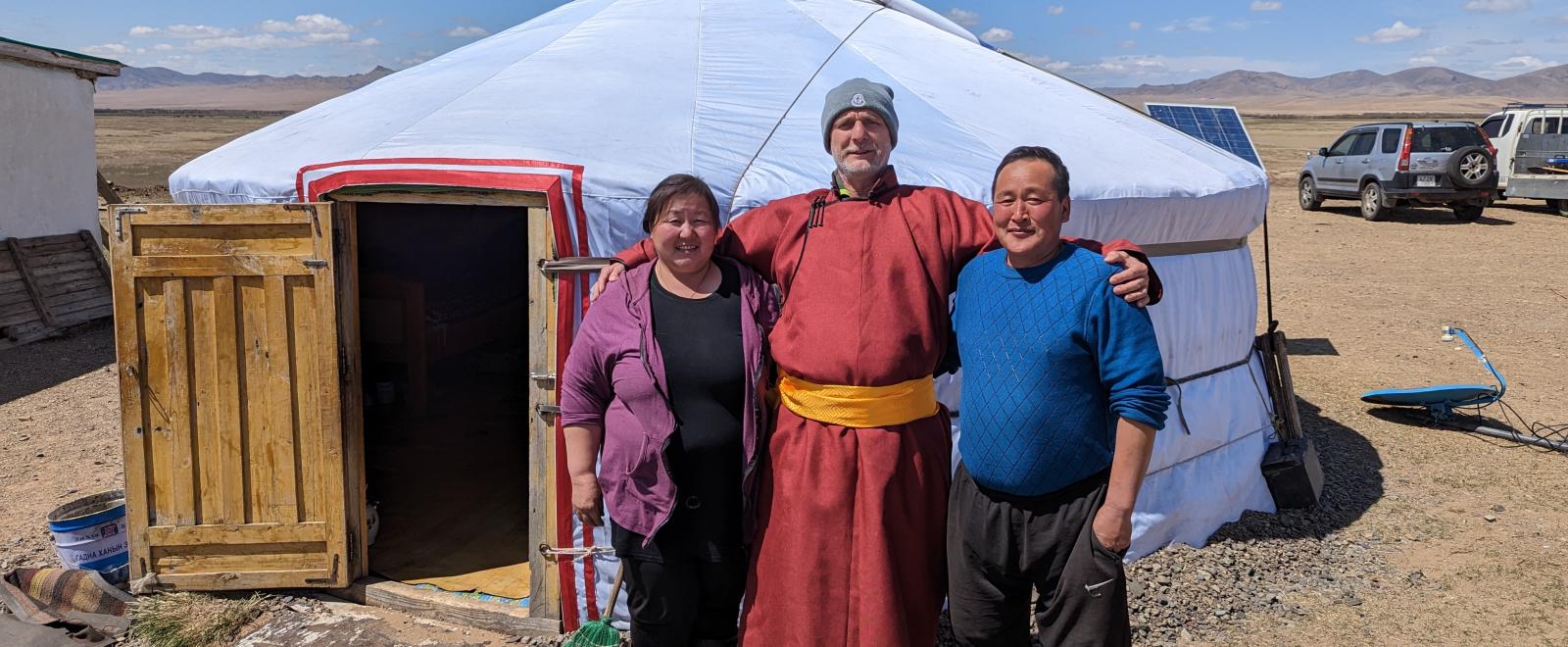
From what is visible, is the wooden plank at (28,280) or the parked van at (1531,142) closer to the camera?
the wooden plank at (28,280)

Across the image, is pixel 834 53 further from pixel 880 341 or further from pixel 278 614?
pixel 278 614

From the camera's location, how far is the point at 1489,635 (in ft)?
11.8

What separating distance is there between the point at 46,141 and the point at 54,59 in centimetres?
73

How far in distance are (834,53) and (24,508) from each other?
4.40 meters

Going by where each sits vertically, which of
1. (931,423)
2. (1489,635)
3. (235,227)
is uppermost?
(235,227)

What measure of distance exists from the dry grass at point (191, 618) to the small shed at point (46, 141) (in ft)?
21.1

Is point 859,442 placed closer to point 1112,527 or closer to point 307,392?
point 1112,527

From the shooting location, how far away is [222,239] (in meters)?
3.57

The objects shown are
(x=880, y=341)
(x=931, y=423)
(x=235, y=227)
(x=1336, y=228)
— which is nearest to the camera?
(x=880, y=341)

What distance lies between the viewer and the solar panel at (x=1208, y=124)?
19.1 feet

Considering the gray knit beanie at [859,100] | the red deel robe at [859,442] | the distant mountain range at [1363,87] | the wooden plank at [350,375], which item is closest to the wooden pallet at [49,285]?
the wooden plank at [350,375]

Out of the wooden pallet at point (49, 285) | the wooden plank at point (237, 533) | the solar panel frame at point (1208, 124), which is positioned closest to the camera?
the wooden plank at point (237, 533)

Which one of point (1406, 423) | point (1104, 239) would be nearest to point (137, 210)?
point (1104, 239)

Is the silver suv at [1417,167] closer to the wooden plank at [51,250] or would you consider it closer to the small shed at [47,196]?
the small shed at [47,196]
